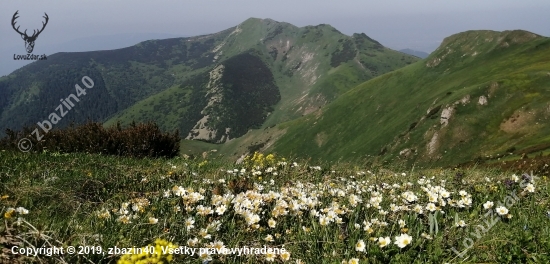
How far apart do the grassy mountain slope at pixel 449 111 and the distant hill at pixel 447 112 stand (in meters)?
0.22

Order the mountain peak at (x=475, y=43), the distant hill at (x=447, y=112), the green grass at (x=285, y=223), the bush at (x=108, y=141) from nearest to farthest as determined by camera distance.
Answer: the green grass at (x=285, y=223) < the bush at (x=108, y=141) < the distant hill at (x=447, y=112) < the mountain peak at (x=475, y=43)

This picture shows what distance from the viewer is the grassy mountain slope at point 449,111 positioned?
72062 millimetres

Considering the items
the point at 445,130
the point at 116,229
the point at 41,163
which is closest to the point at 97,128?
the point at 41,163

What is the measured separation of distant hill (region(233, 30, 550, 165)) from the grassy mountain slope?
0.72 feet

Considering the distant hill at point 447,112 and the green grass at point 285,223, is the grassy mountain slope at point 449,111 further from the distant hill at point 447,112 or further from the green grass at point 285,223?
the green grass at point 285,223

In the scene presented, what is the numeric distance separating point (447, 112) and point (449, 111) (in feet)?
→ 1.55

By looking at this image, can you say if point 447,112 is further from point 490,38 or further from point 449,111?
point 490,38

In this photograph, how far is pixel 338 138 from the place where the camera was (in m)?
128

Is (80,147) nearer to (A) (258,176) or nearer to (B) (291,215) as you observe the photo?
(A) (258,176)

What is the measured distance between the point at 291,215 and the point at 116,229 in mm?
2429

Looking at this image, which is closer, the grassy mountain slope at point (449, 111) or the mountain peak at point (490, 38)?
the grassy mountain slope at point (449, 111)

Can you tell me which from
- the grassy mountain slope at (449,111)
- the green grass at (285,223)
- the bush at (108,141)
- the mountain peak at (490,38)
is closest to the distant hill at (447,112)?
the grassy mountain slope at (449,111)

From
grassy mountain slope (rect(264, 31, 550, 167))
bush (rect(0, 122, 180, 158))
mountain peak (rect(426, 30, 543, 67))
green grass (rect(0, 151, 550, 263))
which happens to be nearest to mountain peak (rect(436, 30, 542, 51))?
mountain peak (rect(426, 30, 543, 67))

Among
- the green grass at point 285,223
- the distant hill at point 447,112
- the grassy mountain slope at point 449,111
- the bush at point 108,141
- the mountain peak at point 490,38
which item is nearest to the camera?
the green grass at point 285,223
